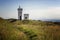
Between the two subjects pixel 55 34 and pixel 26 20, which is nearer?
pixel 55 34

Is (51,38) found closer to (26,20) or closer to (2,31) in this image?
(2,31)

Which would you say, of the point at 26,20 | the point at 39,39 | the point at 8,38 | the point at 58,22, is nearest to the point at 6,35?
the point at 8,38

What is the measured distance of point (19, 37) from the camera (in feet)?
16.9

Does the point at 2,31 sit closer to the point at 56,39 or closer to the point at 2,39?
the point at 2,39

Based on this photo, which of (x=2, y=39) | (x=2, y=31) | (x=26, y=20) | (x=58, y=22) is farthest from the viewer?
(x=26, y=20)

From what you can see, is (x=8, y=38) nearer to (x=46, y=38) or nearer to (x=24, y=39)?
(x=24, y=39)

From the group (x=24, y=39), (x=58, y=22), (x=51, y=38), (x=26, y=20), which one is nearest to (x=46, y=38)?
(x=51, y=38)

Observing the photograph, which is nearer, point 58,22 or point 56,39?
point 56,39

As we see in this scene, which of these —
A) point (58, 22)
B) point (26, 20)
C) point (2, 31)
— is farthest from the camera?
point (26, 20)

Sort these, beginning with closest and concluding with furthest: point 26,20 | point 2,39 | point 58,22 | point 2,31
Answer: point 2,39, point 2,31, point 58,22, point 26,20

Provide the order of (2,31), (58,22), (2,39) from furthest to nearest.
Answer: (58,22) → (2,31) → (2,39)

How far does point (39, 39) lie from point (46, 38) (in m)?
0.20

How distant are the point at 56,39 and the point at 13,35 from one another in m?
1.23

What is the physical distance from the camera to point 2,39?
193 inches
